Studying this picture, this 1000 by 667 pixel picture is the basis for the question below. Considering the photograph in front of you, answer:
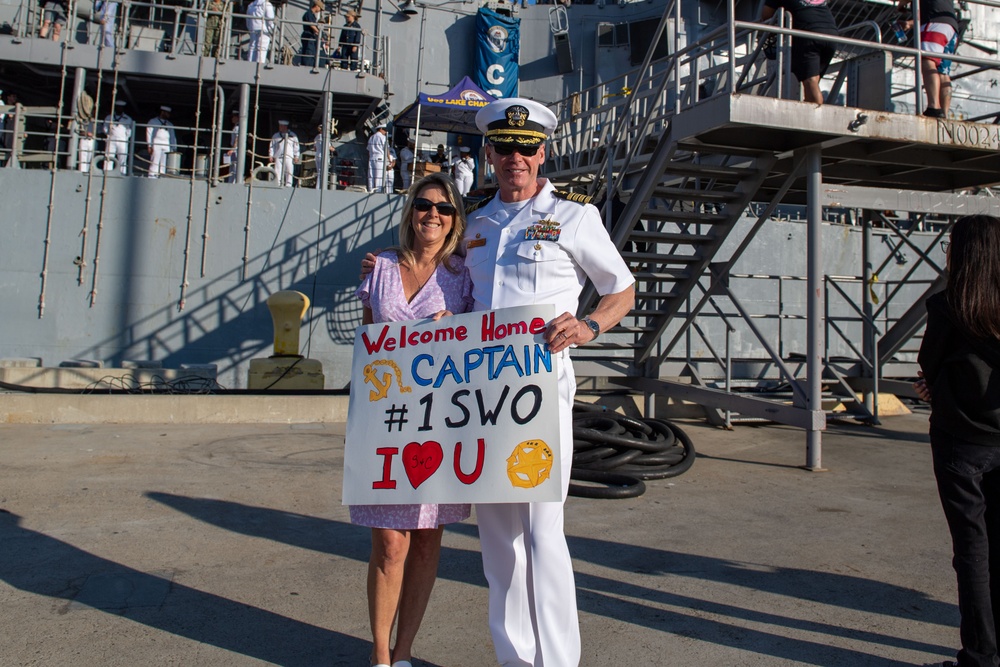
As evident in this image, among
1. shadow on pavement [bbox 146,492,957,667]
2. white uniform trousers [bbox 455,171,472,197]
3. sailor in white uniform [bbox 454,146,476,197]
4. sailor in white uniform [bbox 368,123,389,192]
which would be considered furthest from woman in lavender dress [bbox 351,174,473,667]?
white uniform trousers [bbox 455,171,472,197]

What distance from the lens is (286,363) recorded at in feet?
34.4

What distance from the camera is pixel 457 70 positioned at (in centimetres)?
1877

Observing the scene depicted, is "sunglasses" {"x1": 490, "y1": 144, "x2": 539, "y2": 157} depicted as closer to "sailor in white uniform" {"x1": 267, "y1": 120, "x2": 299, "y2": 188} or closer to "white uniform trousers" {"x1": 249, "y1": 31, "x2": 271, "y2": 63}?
"sailor in white uniform" {"x1": 267, "y1": 120, "x2": 299, "y2": 188}

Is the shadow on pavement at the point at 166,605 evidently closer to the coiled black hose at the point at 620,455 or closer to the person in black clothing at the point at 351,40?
the coiled black hose at the point at 620,455

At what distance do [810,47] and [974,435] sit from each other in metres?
4.74

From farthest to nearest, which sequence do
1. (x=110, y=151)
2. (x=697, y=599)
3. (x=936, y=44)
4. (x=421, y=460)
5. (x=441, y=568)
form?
(x=110, y=151), (x=936, y=44), (x=441, y=568), (x=697, y=599), (x=421, y=460)

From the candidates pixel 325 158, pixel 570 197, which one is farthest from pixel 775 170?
pixel 325 158

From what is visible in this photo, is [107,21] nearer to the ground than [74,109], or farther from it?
farther from it

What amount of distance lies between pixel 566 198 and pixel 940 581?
2.83 metres

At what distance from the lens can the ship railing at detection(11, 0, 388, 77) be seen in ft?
46.8

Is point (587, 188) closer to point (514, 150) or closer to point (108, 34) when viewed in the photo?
point (514, 150)

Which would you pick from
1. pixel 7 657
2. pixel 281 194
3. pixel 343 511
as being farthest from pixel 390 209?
pixel 7 657

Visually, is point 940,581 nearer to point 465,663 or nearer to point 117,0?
point 465,663

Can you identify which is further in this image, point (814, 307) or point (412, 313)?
point (814, 307)
